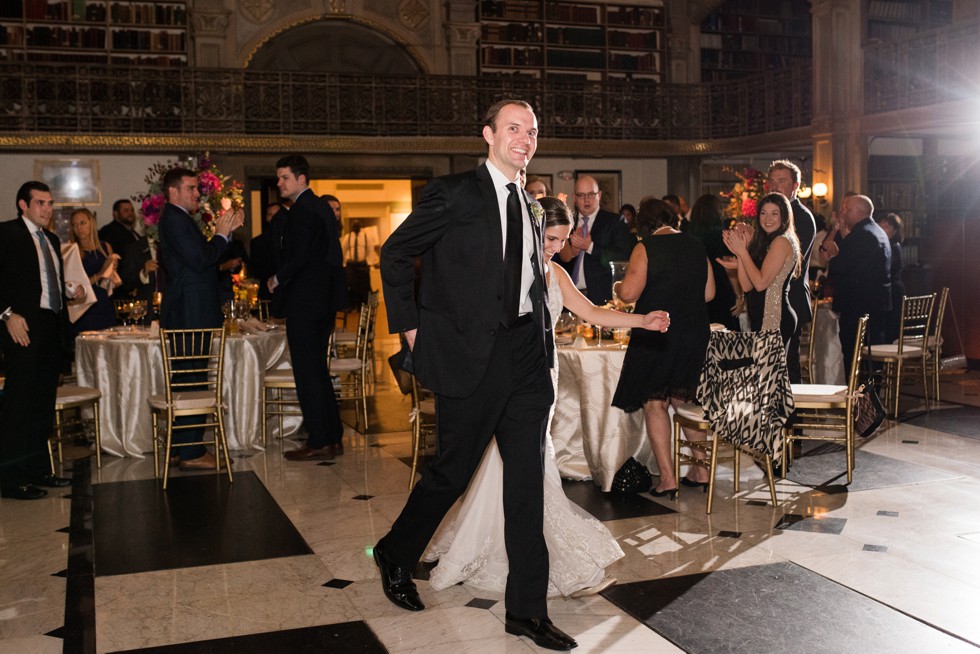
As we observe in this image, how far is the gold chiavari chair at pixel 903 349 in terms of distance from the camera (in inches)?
300

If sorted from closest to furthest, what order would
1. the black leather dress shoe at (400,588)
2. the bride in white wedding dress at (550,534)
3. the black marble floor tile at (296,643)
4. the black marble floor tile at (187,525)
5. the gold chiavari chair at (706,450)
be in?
the black marble floor tile at (296,643) < the black leather dress shoe at (400,588) < the bride in white wedding dress at (550,534) < the black marble floor tile at (187,525) < the gold chiavari chair at (706,450)

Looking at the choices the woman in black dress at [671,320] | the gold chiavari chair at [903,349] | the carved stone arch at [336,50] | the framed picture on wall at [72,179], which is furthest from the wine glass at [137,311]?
the carved stone arch at [336,50]

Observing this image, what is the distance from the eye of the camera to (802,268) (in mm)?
6312

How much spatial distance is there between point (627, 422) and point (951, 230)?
6.54m

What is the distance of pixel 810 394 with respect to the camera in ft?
17.6

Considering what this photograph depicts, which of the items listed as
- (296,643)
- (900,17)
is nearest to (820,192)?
(900,17)

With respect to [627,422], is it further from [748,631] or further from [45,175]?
[45,175]

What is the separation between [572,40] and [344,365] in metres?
10.4

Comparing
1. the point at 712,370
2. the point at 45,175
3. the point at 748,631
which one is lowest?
the point at 748,631

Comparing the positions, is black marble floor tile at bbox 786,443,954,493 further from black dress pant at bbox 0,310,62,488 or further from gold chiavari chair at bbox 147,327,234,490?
black dress pant at bbox 0,310,62,488

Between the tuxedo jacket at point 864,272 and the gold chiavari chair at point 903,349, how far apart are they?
23cm

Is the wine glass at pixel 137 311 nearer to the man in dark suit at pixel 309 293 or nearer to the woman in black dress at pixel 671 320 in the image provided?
the man in dark suit at pixel 309 293

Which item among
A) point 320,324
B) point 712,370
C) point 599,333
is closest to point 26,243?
point 320,324

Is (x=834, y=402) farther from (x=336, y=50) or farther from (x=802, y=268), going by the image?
(x=336, y=50)
